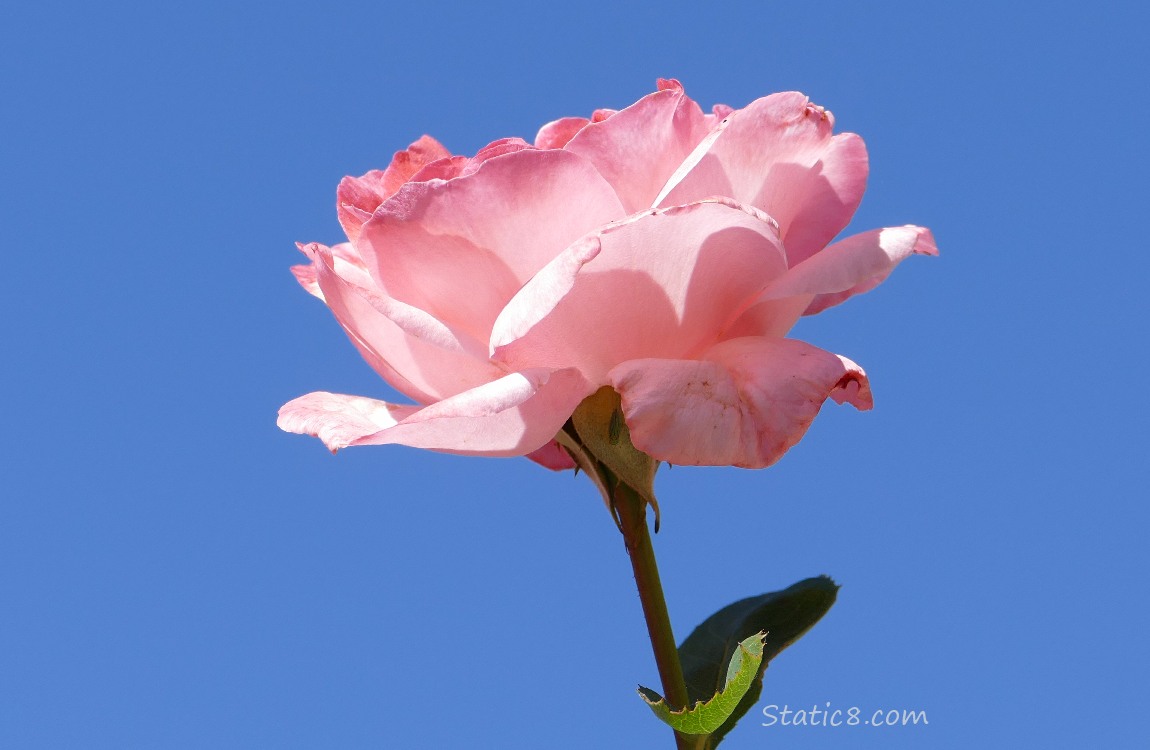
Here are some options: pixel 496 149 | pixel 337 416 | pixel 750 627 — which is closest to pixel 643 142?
pixel 496 149

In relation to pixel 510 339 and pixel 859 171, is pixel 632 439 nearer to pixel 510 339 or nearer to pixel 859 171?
pixel 510 339

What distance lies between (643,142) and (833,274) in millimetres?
126

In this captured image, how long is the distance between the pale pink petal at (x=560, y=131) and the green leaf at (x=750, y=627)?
1.13ft

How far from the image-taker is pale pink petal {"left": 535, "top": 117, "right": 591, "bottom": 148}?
2.26 ft

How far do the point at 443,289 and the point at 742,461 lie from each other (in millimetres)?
190

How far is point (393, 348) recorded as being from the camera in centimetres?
64

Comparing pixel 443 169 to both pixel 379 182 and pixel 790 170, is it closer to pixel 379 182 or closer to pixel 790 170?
pixel 379 182

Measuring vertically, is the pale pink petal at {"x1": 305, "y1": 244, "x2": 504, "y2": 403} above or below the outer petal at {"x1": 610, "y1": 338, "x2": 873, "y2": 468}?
above

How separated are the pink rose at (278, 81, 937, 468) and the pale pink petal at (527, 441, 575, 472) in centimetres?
13

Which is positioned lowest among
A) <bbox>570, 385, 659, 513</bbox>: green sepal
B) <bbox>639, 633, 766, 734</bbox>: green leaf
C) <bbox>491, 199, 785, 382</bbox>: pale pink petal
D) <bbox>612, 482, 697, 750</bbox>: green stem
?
<bbox>639, 633, 766, 734</bbox>: green leaf

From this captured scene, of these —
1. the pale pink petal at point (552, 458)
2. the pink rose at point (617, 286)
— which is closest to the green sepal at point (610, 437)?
the pink rose at point (617, 286)

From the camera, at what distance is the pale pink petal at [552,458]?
0.75m

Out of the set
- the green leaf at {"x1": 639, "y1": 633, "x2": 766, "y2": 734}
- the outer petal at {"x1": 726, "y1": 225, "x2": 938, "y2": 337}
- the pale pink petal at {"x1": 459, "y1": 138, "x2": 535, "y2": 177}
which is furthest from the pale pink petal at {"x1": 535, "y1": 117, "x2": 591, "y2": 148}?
the green leaf at {"x1": 639, "y1": 633, "x2": 766, "y2": 734}

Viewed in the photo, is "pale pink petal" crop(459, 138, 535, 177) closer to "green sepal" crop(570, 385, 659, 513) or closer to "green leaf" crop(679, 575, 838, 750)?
"green sepal" crop(570, 385, 659, 513)
